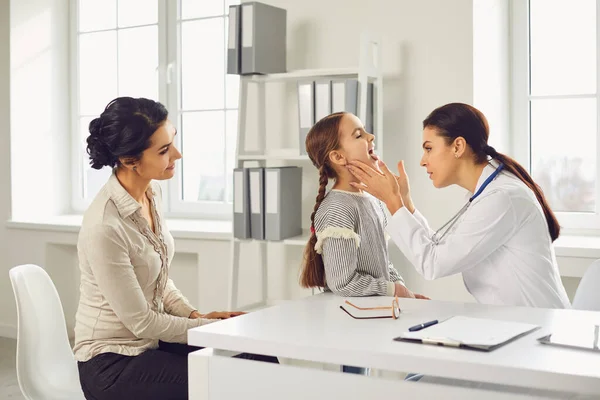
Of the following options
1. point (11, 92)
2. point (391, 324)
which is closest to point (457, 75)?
point (391, 324)

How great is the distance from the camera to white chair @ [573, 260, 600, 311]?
7.01 feet

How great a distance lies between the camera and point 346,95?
124 inches

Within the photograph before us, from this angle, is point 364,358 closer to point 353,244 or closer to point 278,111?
point 353,244

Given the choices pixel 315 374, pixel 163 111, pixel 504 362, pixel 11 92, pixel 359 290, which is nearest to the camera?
pixel 504 362

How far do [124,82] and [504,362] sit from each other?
3808 millimetres

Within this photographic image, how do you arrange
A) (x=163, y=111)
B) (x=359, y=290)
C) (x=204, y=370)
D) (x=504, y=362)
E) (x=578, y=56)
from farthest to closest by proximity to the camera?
(x=578, y=56)
(x=163, y=111)
(x=359, y=290)
(x=204, y=370)
(x=504, y=362)

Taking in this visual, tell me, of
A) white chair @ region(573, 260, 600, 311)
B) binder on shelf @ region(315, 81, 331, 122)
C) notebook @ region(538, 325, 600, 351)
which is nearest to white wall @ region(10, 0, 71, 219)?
binder on shelf @ region(315, 81, 331, 122)

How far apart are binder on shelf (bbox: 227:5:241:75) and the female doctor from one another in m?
1.33

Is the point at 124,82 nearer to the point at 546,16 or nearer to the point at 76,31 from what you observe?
the point at 76,31

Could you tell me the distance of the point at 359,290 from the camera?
206 cm

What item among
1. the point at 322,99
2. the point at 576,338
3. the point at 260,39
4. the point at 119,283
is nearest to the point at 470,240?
the point at 576,338

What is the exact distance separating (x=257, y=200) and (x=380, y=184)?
1262mm

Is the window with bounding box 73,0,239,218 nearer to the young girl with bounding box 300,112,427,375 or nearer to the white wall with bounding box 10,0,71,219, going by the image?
the white wall with bounding box 10,0,71,219

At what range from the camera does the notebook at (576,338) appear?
57.3 inches
